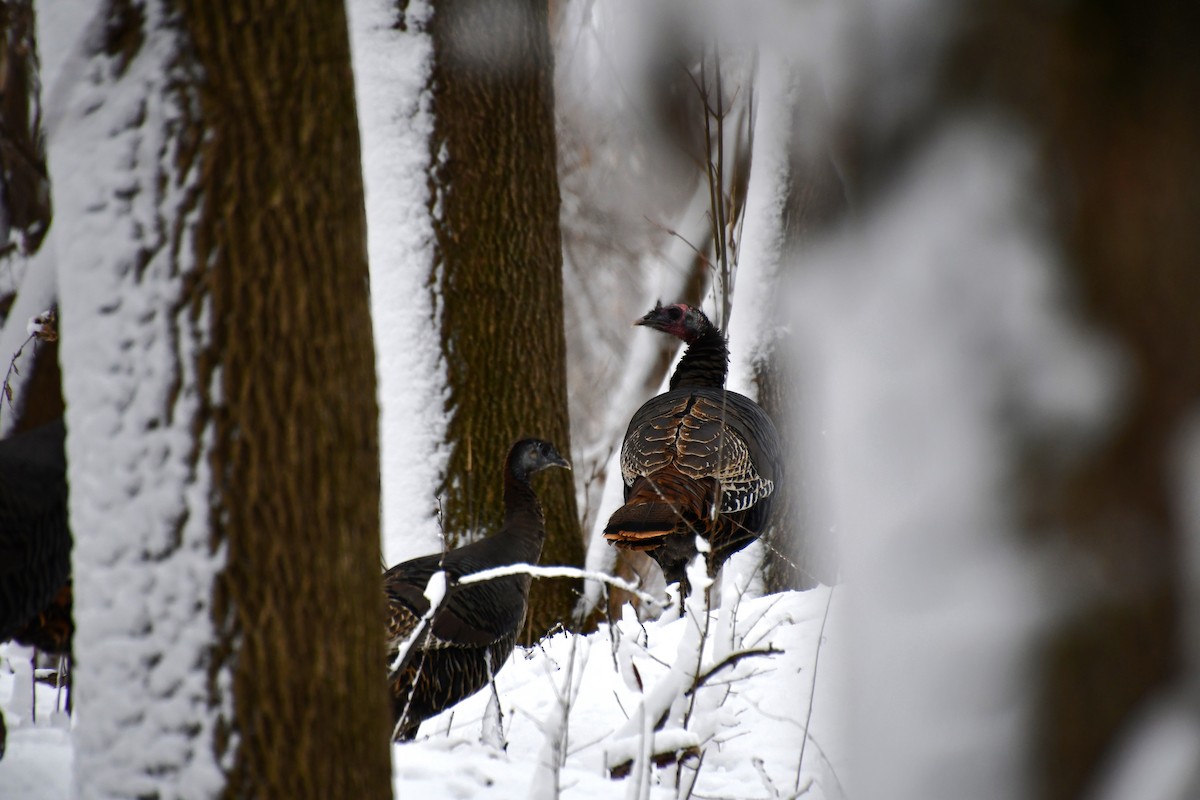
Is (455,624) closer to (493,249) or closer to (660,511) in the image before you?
(660,511)

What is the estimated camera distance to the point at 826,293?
606 millimetres

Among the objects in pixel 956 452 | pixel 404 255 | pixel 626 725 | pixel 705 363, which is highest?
pixel 956 452

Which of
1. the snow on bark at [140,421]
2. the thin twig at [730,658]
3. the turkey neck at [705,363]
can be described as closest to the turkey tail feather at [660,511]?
the turkey neck at [705,363]

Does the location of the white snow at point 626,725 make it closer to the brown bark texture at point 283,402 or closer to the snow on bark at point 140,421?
the brown bark texture at point 283,402

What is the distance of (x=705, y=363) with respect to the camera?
23.9ft

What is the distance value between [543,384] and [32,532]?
3.20 metres

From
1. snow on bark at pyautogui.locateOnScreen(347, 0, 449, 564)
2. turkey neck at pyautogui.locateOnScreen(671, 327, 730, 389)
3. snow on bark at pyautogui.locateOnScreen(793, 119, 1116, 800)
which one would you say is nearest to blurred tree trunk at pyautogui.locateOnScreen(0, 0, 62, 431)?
snow on bark at pyautogui.locateOnScreen(347, 0, 449, 564)

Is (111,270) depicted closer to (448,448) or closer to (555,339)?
(448,448)

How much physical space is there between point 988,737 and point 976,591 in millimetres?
75

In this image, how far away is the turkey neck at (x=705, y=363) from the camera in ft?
23.8

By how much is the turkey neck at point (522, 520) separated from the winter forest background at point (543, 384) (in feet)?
1.15

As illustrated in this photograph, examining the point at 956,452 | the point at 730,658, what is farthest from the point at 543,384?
the point at 956,452

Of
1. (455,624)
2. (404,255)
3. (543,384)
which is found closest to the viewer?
(455,624)

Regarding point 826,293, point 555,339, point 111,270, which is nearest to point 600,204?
point 555,339
